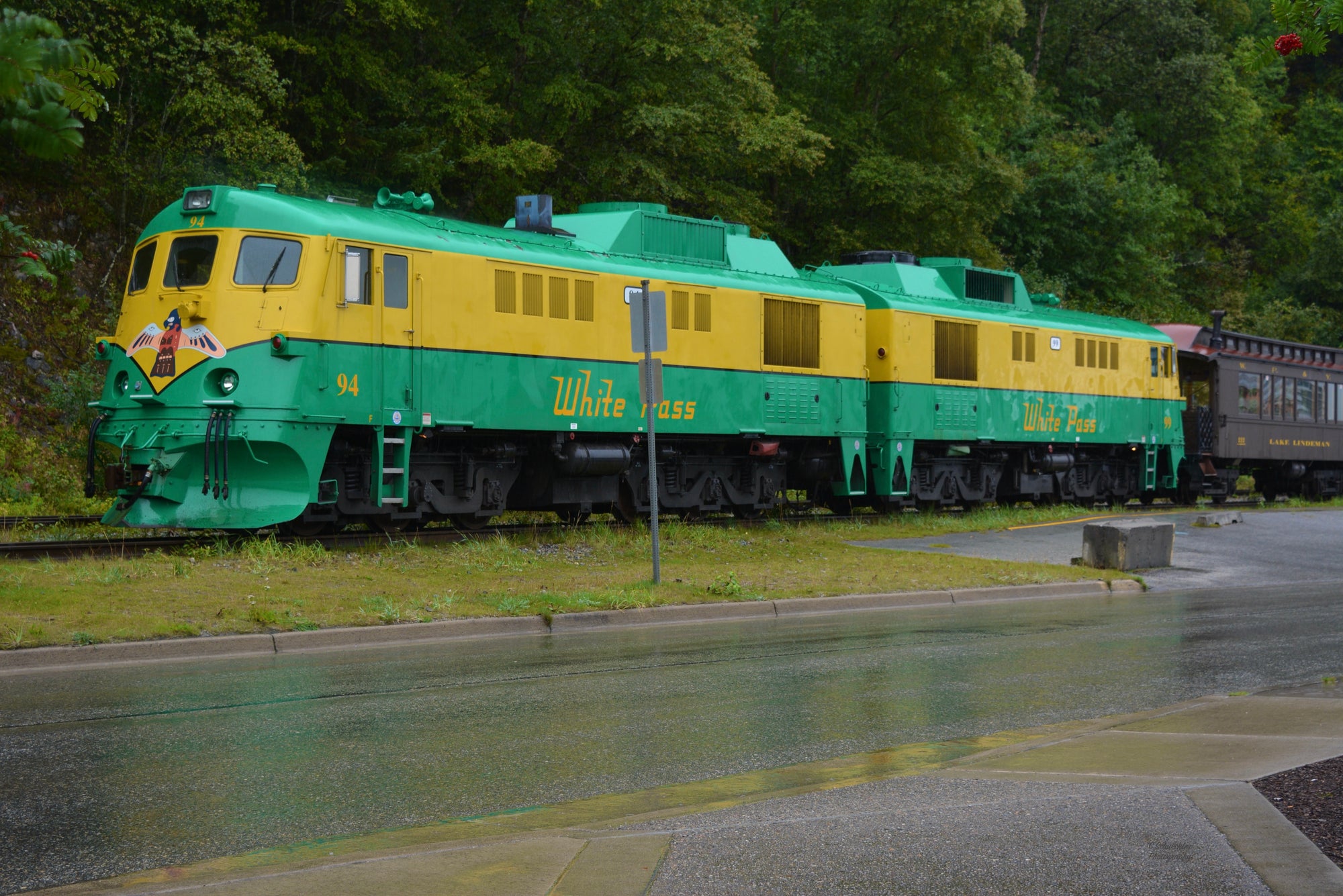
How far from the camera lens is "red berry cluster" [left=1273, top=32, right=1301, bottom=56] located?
18.1 feet

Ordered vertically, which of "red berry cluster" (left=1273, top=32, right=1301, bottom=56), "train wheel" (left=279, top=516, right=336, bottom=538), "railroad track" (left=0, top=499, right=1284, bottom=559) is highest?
"red berry cluster" (left=1273, top=32, right=1301, bottom=56)

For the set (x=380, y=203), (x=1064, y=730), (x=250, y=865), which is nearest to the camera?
(x=250, y=865)

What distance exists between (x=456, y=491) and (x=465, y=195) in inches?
622

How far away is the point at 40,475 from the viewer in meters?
23.6

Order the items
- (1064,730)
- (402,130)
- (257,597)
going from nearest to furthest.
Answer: (1064,730)
(257,597)
(402,130)

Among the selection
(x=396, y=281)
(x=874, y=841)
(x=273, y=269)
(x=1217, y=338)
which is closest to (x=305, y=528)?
(x=396, y=281)

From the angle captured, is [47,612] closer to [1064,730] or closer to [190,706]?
[190,706]

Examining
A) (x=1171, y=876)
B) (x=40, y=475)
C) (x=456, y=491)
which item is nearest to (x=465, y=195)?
(x=40, y=475)

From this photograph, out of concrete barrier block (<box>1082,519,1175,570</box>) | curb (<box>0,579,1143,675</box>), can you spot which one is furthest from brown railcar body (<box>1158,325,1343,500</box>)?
curb (<box>0,579,1143,675</box>)

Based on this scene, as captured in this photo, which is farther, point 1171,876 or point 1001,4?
point 1001,4

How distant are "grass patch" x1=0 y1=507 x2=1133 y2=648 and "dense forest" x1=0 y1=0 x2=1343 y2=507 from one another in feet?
10.6

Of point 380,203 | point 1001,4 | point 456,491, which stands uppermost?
point 1001,4

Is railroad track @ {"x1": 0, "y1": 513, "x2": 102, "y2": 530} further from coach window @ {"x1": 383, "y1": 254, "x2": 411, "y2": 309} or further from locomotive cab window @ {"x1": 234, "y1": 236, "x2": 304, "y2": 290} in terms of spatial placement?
coach window @ {"x1": 383, "y1": 254, "x2": 411, "y2": 309}

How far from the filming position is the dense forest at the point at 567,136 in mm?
27328
